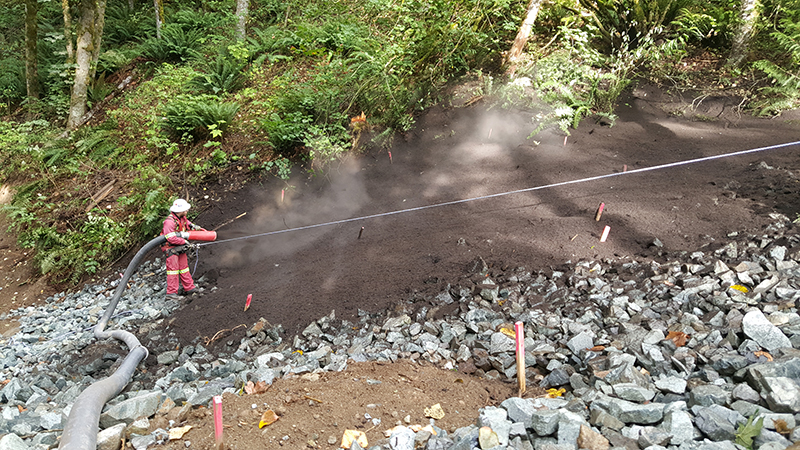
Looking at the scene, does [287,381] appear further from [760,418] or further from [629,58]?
[629,58]

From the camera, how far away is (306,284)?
6.20 metres

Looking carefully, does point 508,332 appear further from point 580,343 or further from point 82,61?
point 82,61

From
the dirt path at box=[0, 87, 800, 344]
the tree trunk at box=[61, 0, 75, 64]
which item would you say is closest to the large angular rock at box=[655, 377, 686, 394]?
the dirt path at box=[0, 87, 800, 344]

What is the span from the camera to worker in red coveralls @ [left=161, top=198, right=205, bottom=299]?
6484 mm

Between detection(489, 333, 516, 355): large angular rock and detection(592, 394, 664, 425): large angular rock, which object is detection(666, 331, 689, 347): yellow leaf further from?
detection(489, 333, 516, 355): large angular rock

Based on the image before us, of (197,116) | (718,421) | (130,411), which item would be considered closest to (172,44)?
(197,116)

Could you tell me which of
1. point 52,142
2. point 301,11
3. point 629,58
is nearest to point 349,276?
point 629,58

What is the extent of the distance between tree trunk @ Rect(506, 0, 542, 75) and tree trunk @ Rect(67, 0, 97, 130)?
9.26 m

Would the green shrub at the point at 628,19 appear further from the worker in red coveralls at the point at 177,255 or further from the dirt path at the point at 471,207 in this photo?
the worker in red coveralls at the point at 177,255

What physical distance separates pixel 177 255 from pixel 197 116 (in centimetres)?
399

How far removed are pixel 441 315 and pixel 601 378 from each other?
1901 mm

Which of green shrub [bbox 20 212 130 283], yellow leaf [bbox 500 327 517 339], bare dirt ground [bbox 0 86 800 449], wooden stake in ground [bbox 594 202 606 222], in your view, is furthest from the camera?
green shrub [bbox 20 212 130 283]

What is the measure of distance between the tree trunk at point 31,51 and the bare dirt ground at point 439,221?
497 centimetres

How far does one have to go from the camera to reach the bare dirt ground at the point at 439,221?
3.63 m
